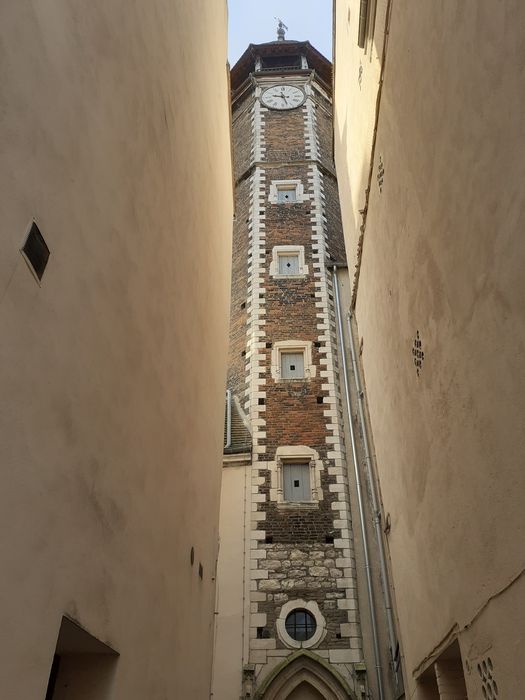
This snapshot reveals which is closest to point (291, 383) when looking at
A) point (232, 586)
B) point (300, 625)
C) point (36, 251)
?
point (232, 586)

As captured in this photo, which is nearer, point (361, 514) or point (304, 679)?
point (304, 679)

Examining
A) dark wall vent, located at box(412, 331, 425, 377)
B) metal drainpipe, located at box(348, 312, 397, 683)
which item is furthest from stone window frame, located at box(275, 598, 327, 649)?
dark wall vent, located at box(412, 331, 425, 377)

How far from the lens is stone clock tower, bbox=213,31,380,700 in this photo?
34.9 feet

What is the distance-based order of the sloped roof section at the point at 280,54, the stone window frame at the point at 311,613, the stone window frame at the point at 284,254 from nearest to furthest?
the stone window frame at the point at 311,613, the stone window frame at the point at 284,254, the sloped roof section at the point at 280,54

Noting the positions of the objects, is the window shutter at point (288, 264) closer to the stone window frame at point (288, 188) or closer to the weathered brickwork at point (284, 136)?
the stone window frame at point (288, 188)

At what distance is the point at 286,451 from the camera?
1302 centimetres

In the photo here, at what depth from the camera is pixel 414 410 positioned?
16.0 ft

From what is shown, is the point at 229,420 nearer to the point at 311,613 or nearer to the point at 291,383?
the point at 291,383

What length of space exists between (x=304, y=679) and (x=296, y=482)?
3623mm

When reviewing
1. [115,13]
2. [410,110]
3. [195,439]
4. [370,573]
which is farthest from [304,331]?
[115,13]

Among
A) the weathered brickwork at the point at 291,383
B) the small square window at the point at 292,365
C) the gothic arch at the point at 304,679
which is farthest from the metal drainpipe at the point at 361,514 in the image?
the small square window at the point at 292,365

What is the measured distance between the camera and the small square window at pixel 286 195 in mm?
18672

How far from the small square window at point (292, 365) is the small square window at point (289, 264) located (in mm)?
2730

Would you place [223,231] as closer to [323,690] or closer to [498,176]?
[498,176]
